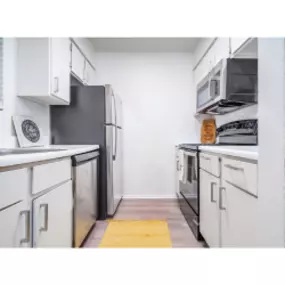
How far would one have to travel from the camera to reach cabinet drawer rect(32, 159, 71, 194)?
112 centimetres

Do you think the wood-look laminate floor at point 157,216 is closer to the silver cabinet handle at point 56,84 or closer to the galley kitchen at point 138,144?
the galley kitchen at point 138,144

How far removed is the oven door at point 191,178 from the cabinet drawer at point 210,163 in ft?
0.58

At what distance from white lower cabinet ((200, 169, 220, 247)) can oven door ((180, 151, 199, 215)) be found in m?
0.13

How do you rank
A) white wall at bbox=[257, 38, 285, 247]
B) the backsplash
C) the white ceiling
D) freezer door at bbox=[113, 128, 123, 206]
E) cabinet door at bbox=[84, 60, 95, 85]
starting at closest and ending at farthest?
1. white wall at bbox=[257, 38, 285, 247]
2. the backsplash
3. freezer door at bbox=[113, 128, 123, 206]
4. cabinet door at bbox=[84, 60, 95, 85]
5. the white ceiling

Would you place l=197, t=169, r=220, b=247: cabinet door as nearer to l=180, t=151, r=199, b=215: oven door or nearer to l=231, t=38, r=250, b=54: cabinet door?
l=180, t=151, r=199, b=215: oven door

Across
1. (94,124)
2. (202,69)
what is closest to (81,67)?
(94,124)

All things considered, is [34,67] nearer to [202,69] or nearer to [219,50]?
[219,50]

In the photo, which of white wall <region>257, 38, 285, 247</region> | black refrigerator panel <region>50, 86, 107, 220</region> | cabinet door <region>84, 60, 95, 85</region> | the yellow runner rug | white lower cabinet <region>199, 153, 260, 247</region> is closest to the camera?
white wall <region>257, 38, 285, 247</region>

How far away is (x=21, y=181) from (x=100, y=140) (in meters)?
1.81

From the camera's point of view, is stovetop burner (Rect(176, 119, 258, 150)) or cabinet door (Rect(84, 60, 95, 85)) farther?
cabinet door (Rect(84, 60, 95, 85))

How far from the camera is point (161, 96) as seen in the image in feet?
13.2

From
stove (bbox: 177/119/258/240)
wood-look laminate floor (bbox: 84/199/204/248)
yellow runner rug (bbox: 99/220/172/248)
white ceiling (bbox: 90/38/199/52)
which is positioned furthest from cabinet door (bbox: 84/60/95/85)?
yellow runner rug (bbox: 99/220/172/248)

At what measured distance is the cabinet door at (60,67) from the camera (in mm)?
2109
